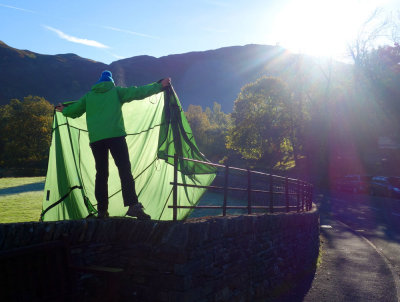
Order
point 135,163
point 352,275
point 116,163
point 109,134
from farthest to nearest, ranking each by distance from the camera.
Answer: point 352,275 < point 135,163 < point 116,163 < point 109,134

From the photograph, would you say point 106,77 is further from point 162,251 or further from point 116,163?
point 162,251

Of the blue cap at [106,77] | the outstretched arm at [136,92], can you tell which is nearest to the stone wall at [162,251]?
the outstretched arm at [136,92]

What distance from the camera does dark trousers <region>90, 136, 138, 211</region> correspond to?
15.0 feet

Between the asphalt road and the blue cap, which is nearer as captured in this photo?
the blue cap

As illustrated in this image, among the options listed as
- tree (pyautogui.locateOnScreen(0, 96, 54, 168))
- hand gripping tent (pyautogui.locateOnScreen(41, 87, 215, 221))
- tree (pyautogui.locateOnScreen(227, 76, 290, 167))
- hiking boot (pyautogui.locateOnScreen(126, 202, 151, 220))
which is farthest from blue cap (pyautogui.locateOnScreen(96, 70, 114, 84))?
tree (pyautogui.locateOnScreen(0, 96, 54, 168))

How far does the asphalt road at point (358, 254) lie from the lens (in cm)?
788

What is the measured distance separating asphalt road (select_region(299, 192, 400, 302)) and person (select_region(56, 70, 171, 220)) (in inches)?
178

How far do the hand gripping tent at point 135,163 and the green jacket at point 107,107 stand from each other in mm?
702

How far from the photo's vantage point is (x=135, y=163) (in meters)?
5.45

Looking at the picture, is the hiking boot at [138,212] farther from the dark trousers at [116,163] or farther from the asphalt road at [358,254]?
the asphalt road at [358,254]

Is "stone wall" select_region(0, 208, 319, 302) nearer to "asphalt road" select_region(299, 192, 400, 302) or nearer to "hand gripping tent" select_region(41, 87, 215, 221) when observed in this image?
"hand gripping tent" select_region(41, 87, 215, 221)

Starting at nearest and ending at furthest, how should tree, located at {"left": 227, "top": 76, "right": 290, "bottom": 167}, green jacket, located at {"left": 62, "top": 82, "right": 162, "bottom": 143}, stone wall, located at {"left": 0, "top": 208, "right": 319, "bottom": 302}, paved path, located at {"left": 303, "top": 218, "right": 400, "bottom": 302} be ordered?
1. stone wall, located at {"left": 0, "top": 208, "right": 319, "bottom": 302}
2. green jacket, located at {"left": 62, "top": 82, "right": 162, "bottom": 143}
3. paved path, located at {"left": 303, "top": 218, "right": 400, "bottom": 302}
4. tree, located at {"left": 227, "top": 76, "right": 290, "bottom": 167}

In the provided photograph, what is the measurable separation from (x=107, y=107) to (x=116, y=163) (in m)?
0.71

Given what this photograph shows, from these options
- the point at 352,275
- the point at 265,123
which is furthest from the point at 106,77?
the point at 265,123
